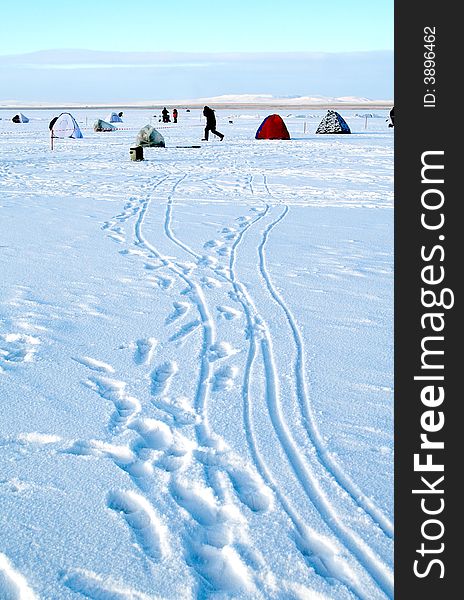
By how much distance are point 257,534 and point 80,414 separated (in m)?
1.44

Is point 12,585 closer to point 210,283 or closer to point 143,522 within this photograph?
point 143,522

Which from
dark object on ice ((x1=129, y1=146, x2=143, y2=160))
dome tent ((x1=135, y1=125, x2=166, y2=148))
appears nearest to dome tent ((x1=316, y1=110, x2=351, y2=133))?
dome tent ((x1=135, y1=125, x2=166, y2=148))

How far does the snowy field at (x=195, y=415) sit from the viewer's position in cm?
257

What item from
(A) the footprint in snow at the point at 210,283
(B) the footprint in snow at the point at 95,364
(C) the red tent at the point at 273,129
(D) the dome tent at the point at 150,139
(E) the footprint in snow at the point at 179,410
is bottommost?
(E) the footprint in snow at the point at 179,410

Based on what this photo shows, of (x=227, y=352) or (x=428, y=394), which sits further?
(x=227, y=352)

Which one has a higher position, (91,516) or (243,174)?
(243,174)

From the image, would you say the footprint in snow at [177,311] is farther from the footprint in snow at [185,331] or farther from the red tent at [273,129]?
the red tent at [273,129]

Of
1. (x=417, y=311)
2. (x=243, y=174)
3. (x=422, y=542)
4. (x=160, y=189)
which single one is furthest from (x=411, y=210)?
(x=243, y=174)

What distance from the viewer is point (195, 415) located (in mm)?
3721

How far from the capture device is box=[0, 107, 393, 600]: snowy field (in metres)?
2.57

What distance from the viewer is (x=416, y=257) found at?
301 cm

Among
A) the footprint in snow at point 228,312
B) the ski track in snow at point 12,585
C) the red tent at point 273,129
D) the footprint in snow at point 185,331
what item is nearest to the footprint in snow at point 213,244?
the footprint in snow at point 228,312

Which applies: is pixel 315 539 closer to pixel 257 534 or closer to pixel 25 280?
pixel 257 534

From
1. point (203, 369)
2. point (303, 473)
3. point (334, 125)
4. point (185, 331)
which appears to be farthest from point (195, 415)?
point (334, 125)
